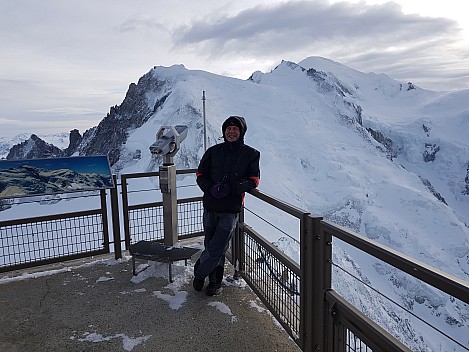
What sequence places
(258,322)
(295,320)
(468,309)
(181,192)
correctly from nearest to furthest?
(295,320), (258,322), (181,192), (468,309)

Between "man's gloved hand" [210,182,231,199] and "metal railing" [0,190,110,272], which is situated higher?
"man's gloved hand" [210,182,231,199]

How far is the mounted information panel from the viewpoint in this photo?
14.3 ft

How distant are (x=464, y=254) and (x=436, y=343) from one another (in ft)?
36.0

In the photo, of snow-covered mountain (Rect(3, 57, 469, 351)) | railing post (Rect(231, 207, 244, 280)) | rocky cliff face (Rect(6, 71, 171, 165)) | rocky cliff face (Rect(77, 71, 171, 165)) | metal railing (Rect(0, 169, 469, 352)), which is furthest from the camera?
rocky cliff face (Rect(6, 71, 171, 165))

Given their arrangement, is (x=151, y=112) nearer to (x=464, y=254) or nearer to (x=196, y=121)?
(x=196, y=121)

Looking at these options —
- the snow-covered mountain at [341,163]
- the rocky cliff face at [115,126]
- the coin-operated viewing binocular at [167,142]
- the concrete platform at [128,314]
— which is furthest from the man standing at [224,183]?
the rocky cliff face at [115,126]

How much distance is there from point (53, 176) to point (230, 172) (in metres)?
2.35

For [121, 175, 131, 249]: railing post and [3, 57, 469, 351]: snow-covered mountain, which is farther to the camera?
[3, 57, 469, 351]: snow-covered mountain

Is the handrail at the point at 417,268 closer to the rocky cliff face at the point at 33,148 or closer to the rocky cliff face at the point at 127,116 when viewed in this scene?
the rocky cliff face at the point at 127,116

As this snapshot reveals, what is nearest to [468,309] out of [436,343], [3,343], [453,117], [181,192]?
[436,343]

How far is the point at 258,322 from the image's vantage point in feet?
10.9

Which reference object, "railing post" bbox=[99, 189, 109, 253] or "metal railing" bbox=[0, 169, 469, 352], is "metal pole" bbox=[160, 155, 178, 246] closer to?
"metal railing" bbox=[0, 169, 469, 352]

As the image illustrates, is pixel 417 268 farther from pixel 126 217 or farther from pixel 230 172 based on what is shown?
pixel 126 217

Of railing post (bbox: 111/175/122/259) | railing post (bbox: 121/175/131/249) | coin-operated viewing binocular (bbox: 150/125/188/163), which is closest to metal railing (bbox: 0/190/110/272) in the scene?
railing post (bbox: 111/175/122/259)
